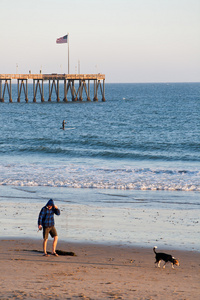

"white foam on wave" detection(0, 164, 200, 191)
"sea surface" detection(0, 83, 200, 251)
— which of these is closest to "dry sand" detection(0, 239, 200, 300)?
"sea surface" detection(0, 83, 200, 251)

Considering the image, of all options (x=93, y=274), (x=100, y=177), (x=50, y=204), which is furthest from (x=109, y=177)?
(x=93, y=274)

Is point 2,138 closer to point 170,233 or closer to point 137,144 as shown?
point 137,144

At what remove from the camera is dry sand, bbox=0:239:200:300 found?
28.7ft

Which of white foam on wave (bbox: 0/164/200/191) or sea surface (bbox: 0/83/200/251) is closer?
sea surface (bbox: 0/83/200/251)

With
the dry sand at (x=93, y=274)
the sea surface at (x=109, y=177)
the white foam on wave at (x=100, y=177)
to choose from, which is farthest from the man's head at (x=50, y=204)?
the white foam on wave at (x=100, y=177)

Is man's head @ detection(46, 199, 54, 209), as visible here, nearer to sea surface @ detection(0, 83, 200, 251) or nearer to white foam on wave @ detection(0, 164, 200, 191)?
sea surface @ detection(0, 83, 200, 251)

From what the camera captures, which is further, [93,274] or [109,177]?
[109,177]

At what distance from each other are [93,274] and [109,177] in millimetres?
14166

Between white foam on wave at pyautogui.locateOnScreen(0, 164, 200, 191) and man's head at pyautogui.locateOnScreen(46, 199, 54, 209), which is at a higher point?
man's head at pyautogui.locateOnScreen(46, 199, 54, 209)

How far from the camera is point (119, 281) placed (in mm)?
9602

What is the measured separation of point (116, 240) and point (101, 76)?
2633 inches

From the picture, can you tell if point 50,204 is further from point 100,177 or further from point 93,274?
point 100,177

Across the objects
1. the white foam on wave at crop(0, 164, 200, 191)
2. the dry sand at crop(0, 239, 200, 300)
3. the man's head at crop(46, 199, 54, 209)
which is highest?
the man's head at crop(46, 199, 54, 209)

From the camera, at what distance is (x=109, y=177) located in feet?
79.4
